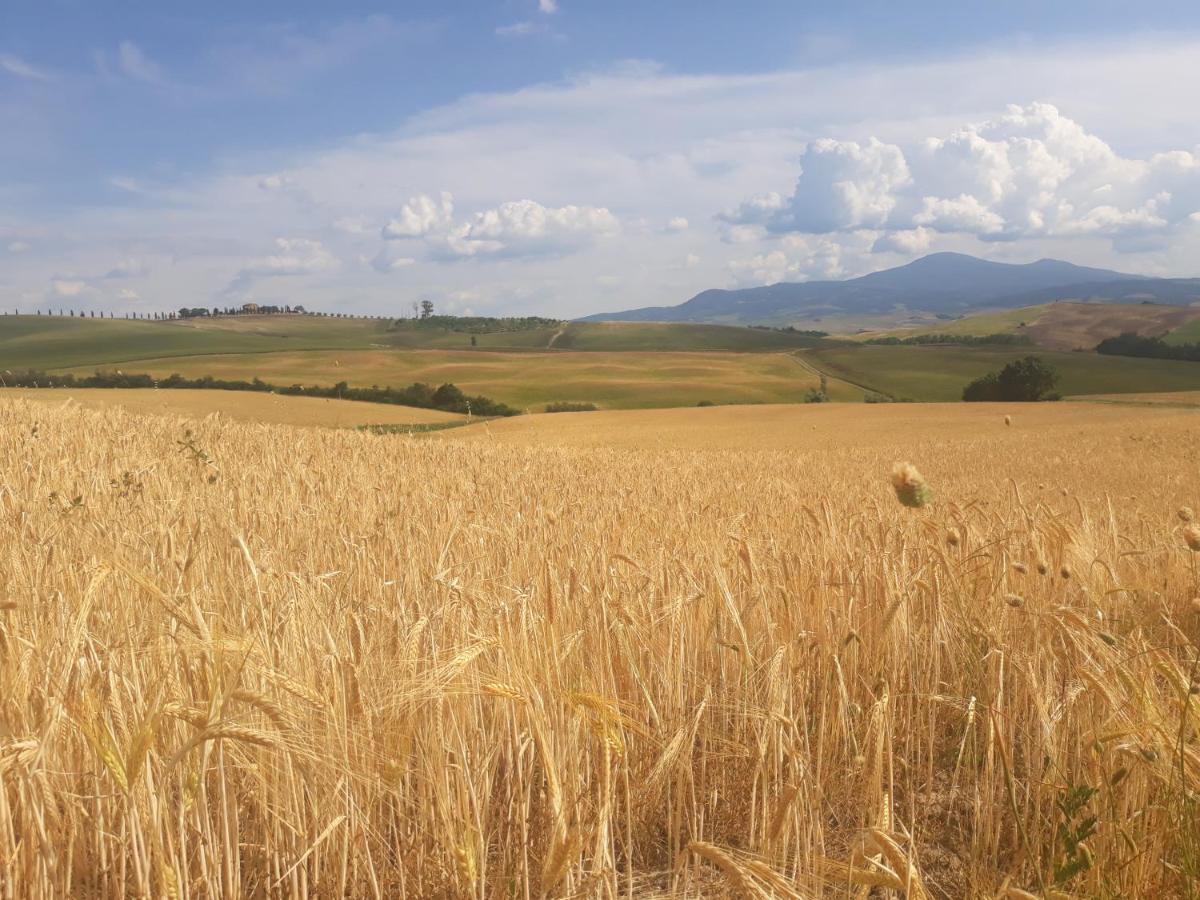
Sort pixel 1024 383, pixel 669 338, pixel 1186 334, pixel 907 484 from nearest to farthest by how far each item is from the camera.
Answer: pixel 907 484
pixel 1024 383
pixel 1186 334
pixel 669 338

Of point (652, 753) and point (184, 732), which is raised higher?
point (184, 732)

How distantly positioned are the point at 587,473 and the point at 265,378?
72739mm

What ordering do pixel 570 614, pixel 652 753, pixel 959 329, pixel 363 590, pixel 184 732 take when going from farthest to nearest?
1. pixel 959 329
2. pixel 363 590
3. pixel 570 614
4. pixel 652 753
5. pixel 184 732

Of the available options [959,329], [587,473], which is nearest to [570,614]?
[587,473]

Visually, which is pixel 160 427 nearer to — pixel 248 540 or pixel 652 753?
pixel 248 540

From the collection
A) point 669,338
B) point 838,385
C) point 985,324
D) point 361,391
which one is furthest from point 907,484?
point 985,324

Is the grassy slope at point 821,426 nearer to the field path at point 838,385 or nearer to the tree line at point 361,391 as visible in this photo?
the tree line at point 361,391

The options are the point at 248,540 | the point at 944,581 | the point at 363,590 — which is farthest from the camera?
the point at 248,540

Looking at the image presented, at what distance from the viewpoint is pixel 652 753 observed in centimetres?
269

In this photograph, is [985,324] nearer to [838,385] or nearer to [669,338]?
[669,338]

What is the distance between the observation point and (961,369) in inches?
3440

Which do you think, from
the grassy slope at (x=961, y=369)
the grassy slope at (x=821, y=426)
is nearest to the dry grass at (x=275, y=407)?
the grassy slope at (x=821, y=426)

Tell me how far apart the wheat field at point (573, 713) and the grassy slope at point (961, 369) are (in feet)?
249

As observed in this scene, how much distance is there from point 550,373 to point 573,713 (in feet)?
271
